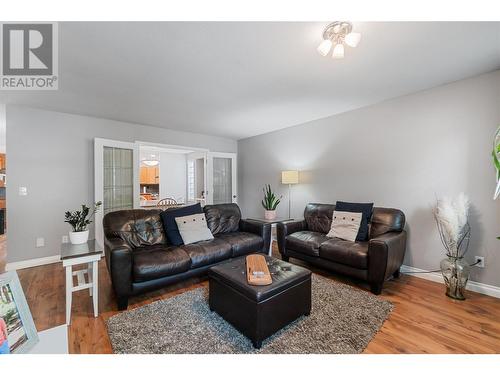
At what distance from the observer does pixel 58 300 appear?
2.26 meters

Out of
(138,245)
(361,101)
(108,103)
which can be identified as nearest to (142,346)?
(138,245)

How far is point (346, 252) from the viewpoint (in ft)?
8.30

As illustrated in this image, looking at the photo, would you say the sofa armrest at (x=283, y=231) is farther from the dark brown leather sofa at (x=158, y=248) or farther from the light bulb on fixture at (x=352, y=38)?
the light bulb on fixture at (x=352, y=38)

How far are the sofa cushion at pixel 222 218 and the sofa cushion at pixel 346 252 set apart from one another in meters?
1.41

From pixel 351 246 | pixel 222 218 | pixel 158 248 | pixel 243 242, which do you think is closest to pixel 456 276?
pixel 351 246

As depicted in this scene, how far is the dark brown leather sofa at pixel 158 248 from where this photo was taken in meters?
2.08

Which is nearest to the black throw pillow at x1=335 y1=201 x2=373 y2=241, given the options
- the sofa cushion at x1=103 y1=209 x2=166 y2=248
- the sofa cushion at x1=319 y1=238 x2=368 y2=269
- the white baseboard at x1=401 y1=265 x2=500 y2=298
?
the sofa cushion at x1=319 y1=238 x2=368 y2=269

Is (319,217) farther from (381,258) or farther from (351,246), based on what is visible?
(381,258)

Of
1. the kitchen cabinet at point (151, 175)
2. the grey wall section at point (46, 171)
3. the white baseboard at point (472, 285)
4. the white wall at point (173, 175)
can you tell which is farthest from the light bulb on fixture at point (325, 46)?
the kitchen cabinet at point (151, 175)

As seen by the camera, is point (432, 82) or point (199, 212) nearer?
point (432, 82)
